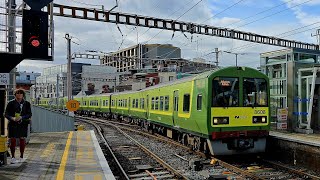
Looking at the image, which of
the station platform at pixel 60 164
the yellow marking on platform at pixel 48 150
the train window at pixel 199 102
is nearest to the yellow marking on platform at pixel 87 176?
the station platform at pixel 60 164

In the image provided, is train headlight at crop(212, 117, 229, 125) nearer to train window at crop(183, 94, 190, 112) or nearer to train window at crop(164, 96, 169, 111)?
train window at crop(183, 94, 190, 112)

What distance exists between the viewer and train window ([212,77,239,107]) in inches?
396

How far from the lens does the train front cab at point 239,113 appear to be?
10.0m

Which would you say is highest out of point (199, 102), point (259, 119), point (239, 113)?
point (199, 102)

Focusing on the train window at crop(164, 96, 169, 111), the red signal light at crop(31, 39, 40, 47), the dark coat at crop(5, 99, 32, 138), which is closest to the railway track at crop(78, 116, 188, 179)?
the train window at crop(164, 96, 169, 111)

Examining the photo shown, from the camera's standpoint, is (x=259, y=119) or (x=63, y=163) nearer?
(x=63, y=163)

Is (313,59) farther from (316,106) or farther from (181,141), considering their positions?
(181,141)

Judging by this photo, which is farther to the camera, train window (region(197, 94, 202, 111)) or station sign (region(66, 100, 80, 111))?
station sign (region(66, 100, 80, 111))

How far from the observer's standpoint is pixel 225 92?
33.5ft

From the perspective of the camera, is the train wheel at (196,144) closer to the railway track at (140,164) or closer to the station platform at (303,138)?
the railway track at (140,164)

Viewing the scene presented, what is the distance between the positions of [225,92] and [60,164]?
519 cm

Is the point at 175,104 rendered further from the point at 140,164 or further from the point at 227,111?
the point at 140,164

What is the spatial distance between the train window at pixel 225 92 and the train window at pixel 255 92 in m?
0.31

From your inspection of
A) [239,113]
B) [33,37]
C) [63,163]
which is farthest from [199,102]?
[33,37]
